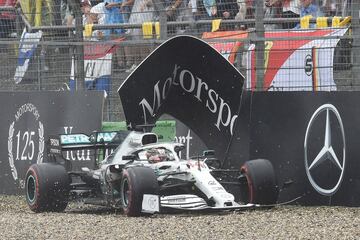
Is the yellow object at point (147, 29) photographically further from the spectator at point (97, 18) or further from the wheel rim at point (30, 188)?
the wheel rim at point (30, 188)

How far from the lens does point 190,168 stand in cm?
1077

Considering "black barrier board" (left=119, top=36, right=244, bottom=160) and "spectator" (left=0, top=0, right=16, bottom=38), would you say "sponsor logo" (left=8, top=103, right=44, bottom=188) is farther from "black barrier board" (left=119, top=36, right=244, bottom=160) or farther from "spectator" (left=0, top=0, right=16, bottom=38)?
"black barrier board" (left=119, top=36, right=244, bottom=160)

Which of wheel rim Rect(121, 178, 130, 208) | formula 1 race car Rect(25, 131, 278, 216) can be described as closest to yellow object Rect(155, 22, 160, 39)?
formula 1 race car Rect(25, 131, 278, 216)

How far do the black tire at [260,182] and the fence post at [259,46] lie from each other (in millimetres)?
1675

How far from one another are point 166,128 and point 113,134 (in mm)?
Result: 1088

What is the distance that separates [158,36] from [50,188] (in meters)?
3.34

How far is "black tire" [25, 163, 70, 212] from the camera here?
11188mm

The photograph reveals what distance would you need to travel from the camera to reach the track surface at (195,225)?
338 inches

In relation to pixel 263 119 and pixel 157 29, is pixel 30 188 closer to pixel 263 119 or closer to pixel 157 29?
pixel 263 119

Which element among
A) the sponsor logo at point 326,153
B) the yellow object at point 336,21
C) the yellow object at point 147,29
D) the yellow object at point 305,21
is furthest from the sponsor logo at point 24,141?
the yellow object at point 336,21

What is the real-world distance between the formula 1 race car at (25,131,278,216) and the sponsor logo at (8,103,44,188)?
171 centimetres

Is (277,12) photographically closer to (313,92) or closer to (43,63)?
(313,92)

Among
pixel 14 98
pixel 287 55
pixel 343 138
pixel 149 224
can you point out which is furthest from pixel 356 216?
pixel 14 98

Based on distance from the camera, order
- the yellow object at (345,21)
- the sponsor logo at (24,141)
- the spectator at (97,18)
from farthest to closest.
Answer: the spectator at (97,18) → the sponsor logo at (24,141) → the yellow object at (345,21)
